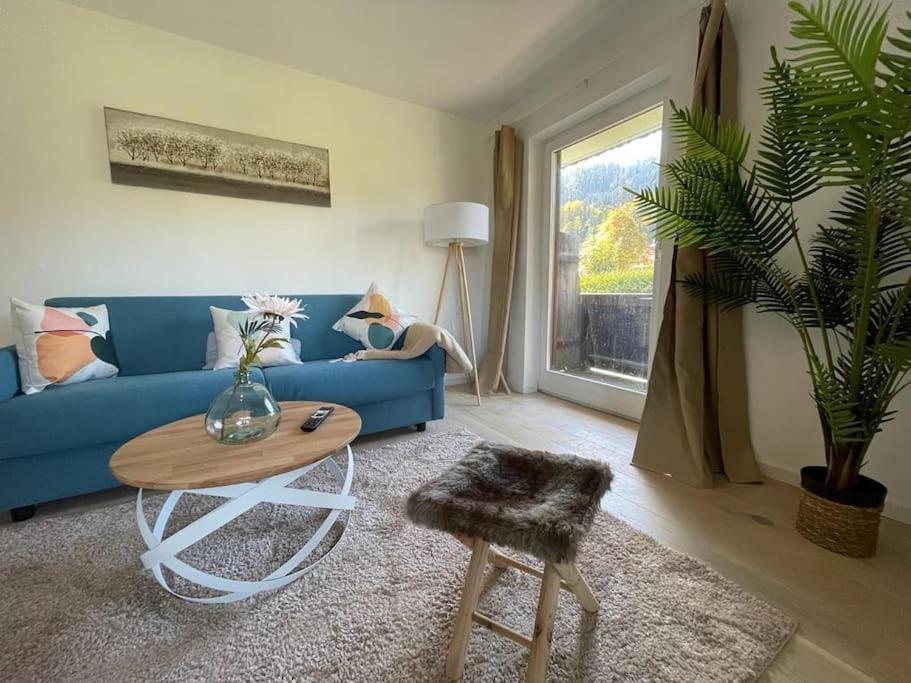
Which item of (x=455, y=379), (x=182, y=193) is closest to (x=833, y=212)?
(x=455, y=379)

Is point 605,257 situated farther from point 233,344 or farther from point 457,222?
point 233,344

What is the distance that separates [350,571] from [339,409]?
577mm

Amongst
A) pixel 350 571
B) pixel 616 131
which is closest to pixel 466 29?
pixel 616 131

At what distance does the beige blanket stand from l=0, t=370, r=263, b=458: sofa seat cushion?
2.55ft

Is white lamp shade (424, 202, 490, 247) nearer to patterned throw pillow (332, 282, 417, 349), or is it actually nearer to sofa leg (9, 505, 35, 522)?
patterned throw pillow (332, 282, 417, 349)

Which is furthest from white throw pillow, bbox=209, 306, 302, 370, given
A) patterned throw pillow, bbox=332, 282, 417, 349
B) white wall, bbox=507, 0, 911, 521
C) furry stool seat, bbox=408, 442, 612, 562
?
white wall, bbox=507, 0, 911, 521

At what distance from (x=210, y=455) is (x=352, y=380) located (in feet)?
2.93

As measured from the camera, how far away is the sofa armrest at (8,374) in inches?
54.6

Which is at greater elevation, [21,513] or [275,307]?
[275,307]

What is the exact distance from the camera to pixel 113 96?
6.83ft

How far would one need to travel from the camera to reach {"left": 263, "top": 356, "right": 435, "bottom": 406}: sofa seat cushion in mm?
1828

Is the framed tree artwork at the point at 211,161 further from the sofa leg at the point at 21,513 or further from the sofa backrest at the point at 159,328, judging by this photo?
the sofa leg at the point at 21,513

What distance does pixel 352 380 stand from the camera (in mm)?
1936

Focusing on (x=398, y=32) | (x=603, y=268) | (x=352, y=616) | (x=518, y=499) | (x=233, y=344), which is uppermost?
(x=398, y=32)
